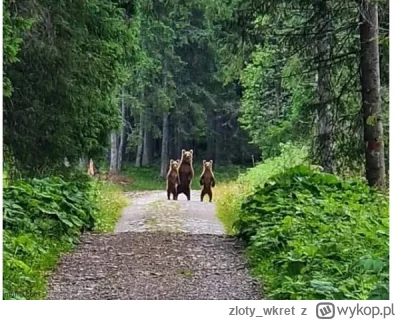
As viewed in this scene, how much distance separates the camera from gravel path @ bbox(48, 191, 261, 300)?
3.05 meters

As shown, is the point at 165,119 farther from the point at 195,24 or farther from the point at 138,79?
the point at 195,24

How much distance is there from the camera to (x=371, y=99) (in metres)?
4.89

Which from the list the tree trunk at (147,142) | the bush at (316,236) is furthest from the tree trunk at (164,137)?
the bush at (316,236)

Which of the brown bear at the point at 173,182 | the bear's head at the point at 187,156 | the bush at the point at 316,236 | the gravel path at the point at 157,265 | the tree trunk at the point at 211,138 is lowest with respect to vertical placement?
the gravel path at the point at 157,265

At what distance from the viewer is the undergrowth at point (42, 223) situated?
306 centimetres

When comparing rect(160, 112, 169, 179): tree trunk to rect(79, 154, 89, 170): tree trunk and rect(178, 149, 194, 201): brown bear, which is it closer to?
rect(178, 149, 194, 201): brown bear

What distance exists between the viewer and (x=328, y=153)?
5.46m

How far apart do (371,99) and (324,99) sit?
84 centimetres

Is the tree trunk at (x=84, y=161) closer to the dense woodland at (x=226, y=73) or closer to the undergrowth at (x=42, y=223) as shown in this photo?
the dense woodland at (x=226, y=73)

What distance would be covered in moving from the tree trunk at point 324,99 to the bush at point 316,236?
0.46 meters

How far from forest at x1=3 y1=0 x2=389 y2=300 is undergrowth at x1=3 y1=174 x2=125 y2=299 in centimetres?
1

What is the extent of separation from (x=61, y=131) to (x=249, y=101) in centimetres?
169

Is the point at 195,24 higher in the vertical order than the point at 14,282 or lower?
higher
